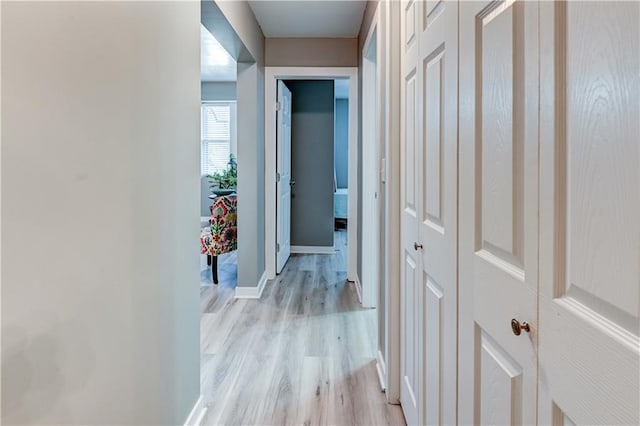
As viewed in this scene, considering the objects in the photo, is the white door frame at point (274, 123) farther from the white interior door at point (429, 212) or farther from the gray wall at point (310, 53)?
the white interior door at point (429, 212)

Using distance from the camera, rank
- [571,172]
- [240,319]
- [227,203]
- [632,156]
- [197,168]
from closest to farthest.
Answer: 1. [632,156]
2. [571,172]
3. [197,168]
4. [240,319]
5. [227,203]

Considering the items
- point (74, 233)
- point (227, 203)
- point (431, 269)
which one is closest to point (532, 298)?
point (431, 269)

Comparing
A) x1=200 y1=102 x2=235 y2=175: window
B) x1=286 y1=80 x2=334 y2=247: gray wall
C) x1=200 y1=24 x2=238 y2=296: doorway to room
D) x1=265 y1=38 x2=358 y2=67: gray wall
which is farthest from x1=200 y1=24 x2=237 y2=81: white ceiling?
x1=286 y1=80 x2=334 y2=247: gray wall

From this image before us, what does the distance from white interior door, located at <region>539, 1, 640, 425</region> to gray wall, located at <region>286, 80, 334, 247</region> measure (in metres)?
4.98

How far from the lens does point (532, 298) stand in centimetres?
72

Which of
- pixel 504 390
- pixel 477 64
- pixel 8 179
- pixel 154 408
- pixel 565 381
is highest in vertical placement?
pixel 477 64

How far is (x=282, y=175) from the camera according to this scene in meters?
4.45

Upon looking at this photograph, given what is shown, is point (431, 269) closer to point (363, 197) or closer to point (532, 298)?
point (532, 298)

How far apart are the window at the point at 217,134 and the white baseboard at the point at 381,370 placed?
5.61 m

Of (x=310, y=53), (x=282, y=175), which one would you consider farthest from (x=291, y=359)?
(x=310, y=53)

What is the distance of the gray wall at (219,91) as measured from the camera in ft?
23.1

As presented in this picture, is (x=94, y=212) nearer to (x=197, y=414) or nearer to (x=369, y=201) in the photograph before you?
(x=197, y=414)

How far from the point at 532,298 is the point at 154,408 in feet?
4.03

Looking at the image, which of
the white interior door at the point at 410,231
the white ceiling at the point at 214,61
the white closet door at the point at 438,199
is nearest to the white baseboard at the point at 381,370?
the white interior door at the point at 410,231
